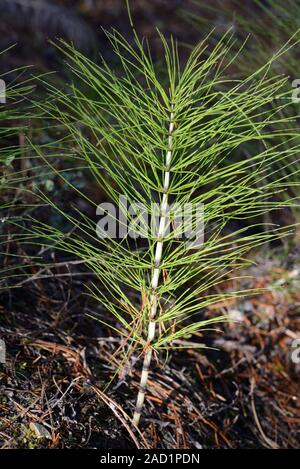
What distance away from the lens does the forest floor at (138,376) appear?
A: 5.61 ft

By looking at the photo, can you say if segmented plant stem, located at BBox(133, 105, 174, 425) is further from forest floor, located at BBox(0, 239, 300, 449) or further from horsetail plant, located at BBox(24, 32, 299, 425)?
forest floor, located at BBox(0, 239, 300, 449)

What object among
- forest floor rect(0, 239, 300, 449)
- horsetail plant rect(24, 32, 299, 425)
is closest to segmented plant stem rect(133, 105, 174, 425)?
horsetail plant rect(24, 32, 299, 425)

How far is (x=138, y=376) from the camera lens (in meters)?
1.95

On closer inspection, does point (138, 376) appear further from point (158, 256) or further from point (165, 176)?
point (165, 176)

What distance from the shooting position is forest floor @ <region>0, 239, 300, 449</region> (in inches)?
67.3

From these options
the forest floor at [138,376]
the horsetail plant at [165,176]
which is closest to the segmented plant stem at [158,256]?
the horsetail plant at [165,176]

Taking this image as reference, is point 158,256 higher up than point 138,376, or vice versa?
point 158,256

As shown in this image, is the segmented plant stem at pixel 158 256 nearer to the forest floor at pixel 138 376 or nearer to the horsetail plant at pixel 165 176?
the horsetail plant at pixel 165 176

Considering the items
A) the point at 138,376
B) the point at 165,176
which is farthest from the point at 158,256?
the point at 138,376

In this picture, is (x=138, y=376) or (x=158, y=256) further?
(x=138, y=376)

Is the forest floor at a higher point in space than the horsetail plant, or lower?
lower
